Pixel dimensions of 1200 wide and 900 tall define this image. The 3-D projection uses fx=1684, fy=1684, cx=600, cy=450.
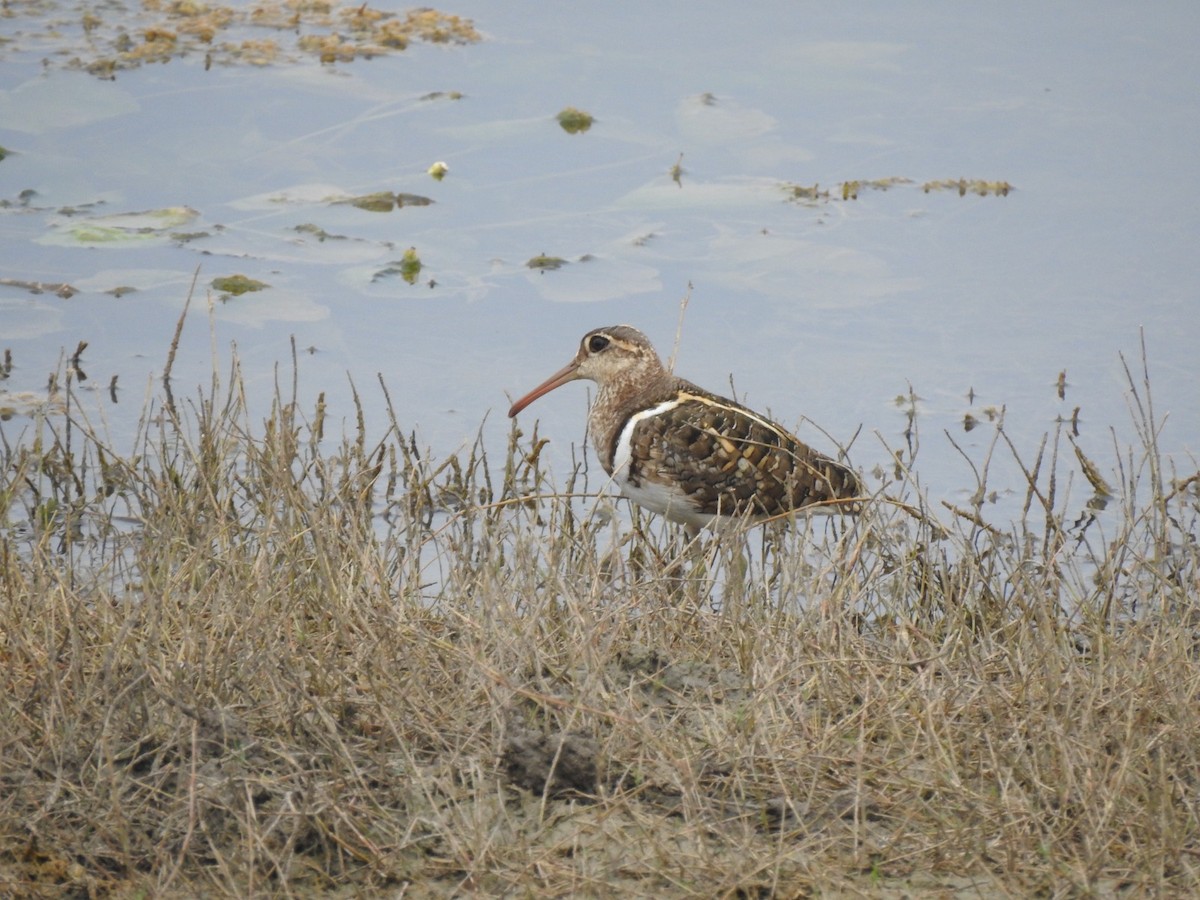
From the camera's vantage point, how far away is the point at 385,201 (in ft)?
26.7

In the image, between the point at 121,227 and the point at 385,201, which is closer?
the point at 121,227

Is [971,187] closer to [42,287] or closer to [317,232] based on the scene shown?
[317,232]

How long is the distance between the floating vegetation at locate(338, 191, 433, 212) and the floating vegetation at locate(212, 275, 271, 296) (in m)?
1.07

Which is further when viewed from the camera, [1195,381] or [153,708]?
[1195,381]

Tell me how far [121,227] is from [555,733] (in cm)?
511

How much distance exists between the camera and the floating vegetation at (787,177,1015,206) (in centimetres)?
836

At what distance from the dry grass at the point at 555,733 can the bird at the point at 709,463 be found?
728 mm

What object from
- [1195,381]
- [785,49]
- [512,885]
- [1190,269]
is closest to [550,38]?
[785,49]

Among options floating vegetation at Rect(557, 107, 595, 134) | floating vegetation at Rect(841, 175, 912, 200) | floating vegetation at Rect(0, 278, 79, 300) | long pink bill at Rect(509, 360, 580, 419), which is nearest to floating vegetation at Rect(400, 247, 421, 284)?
floating vegetation at Rect(0, 278, 79, 300)

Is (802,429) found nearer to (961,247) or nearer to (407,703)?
(961,247)

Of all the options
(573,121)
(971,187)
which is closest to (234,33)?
(573,121)

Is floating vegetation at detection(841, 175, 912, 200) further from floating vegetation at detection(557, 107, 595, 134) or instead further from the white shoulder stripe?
the white shoulder stripe

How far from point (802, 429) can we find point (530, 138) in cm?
313

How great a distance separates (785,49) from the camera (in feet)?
33.0
